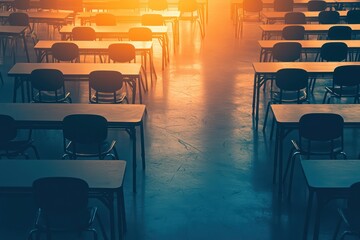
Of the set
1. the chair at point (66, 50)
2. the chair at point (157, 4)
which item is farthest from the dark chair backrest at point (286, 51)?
the chair at point (157, 4)

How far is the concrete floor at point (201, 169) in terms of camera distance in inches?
204

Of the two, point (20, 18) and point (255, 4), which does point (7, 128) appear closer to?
point (20, 18)

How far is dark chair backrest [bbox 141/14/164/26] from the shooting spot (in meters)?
10.6

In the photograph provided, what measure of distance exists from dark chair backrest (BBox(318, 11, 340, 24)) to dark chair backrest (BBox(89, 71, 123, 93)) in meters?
5.21

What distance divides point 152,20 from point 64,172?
21.3 ft

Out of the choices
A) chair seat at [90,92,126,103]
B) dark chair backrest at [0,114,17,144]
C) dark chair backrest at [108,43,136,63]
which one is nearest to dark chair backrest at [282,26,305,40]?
dark chair backrest at [108,43,136,63]

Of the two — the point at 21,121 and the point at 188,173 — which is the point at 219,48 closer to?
the point at 188,173

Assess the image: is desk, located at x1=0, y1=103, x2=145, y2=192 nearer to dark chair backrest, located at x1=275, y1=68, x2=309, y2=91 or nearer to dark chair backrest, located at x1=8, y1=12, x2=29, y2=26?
dark chair backrest, located at x1=275, y1=68, x2=309, y2=91

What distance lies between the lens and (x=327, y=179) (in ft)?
14.5

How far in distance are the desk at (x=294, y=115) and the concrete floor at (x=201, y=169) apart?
45 centimetres

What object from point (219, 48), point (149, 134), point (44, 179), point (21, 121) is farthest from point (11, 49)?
point (44, 179)

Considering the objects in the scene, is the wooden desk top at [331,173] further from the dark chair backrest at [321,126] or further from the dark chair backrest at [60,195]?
the dark chair backrest at [60,195]

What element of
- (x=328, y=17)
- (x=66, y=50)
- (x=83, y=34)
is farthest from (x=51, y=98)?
(x=328, y=17)

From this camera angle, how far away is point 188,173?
6.19 m
